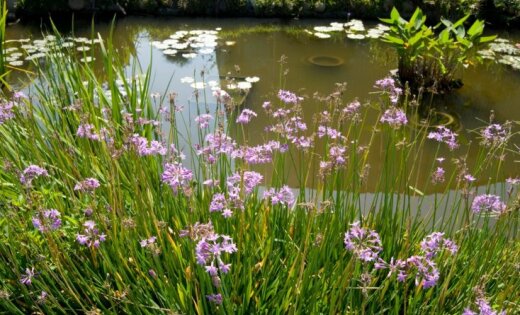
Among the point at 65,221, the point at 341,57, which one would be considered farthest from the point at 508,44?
the point at 65,221

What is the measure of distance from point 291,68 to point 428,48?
1521 millimetres

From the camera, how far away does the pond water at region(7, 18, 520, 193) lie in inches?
203

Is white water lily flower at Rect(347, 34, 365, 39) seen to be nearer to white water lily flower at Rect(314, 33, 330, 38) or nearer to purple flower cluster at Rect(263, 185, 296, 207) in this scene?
white water lily flower at Rect(314, 33, 330, 38)

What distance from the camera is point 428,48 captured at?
5445 mm

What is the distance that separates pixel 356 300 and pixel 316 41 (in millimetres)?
5586

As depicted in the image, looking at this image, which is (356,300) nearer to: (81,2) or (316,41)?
(316,41)

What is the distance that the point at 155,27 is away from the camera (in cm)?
755

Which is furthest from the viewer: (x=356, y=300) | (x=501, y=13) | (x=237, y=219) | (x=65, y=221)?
(x=501, y=13)

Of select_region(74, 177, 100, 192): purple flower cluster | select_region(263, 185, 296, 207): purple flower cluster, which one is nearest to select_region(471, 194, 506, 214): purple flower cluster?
select_region(263, 185, 296, 207): purple flower cluster

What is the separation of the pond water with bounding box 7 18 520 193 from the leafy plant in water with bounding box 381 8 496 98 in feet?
0.90

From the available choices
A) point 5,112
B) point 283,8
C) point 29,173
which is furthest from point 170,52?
point 29,173

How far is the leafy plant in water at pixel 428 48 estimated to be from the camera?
539cm

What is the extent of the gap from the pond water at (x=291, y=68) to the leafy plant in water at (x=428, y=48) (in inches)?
10.9

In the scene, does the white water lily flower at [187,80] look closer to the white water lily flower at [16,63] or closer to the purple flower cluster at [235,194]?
the white water lily flower at [16,63]
